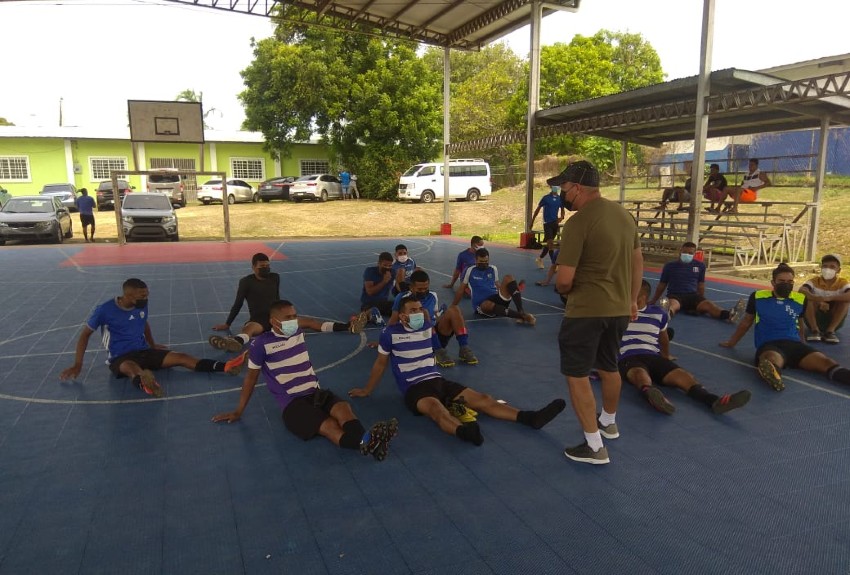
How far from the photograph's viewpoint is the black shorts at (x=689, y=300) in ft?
28.0

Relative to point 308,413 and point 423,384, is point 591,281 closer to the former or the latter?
point 423,384

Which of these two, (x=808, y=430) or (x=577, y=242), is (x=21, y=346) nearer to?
(x=577, y=242)

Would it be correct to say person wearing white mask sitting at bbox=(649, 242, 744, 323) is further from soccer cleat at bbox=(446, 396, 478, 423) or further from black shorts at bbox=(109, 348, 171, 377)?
black shorts at bbox=(109, 348, 171, 377)

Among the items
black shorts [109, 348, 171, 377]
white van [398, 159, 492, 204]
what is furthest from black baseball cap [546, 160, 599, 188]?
white van [398, 159, 492, 204]

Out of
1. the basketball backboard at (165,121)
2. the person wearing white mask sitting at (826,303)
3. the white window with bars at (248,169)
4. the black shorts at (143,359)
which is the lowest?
the black shorts at (143,359)

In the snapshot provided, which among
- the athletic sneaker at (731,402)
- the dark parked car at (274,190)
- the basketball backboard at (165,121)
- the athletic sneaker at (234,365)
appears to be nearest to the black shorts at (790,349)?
the athletic sneaker at (731,402)

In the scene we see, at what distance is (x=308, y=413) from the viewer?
4.25 m

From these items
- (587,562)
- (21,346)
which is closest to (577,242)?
(587,562)

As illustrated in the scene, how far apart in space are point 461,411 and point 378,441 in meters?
0.90

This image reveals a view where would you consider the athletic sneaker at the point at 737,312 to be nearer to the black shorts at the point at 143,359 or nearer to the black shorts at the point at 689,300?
the black shorts at the point at 689,300

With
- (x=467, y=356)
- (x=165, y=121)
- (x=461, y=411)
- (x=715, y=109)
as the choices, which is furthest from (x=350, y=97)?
(x=461, y=411)

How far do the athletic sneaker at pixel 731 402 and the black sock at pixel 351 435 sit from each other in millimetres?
2919

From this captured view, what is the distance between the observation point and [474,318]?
8398 millimetres

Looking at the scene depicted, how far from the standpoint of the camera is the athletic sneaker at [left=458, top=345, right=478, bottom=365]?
6.14 meters
